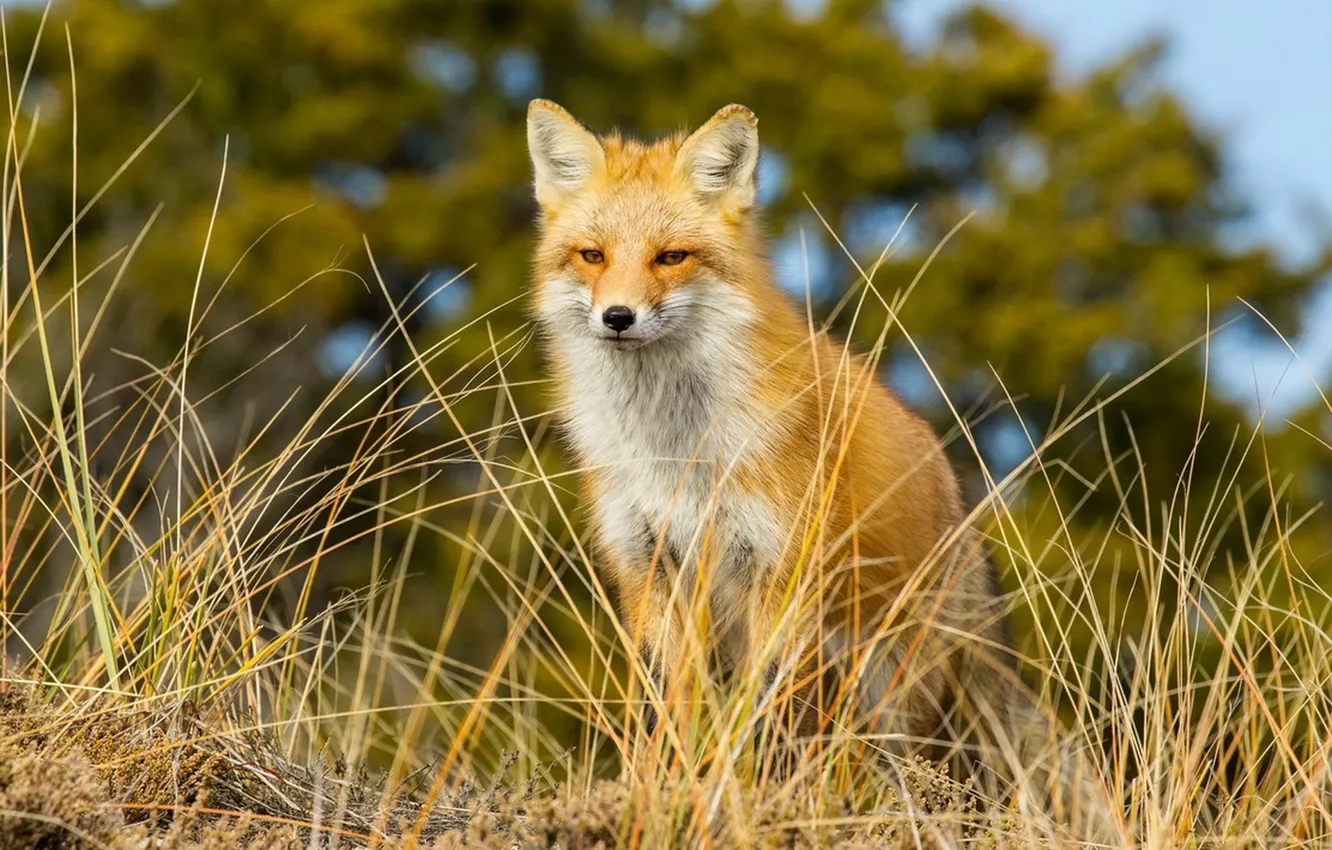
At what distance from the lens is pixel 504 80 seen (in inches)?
841

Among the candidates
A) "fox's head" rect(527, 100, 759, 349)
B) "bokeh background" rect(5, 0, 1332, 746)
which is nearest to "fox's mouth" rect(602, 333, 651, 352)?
"fox's head" rect(527, 100, 759, 349)

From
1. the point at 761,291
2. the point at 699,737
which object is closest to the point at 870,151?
the point at 761,291

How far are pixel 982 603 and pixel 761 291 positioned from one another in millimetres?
1365

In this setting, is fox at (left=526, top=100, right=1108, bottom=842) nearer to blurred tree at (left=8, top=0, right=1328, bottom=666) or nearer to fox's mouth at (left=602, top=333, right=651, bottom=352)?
fox's mouth at (left=602, top=333, right=651, bottom=352)

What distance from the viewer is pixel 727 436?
4770 millimetres

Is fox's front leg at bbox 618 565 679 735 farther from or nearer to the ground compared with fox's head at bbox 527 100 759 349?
nearer to the ground

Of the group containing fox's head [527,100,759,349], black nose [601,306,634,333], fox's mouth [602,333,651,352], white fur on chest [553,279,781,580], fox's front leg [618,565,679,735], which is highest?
fox's head [527,100,759,349]

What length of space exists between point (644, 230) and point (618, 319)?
1.87 ft

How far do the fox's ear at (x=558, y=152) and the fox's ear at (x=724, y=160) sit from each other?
0.36 meters

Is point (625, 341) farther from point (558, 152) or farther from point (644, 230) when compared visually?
point (558, 152)

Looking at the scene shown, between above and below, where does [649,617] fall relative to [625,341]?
below

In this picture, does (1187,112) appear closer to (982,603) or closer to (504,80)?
(504,80)

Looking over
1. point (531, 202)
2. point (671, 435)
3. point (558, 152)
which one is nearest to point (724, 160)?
point (558, 152)

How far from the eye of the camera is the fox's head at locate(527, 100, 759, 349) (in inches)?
192
